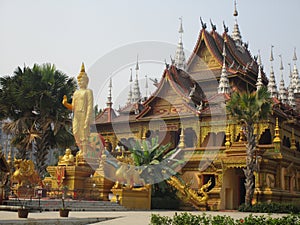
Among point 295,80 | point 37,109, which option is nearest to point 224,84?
point 37,109

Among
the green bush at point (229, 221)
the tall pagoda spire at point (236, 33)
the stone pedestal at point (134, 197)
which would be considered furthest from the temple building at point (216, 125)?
the green bush at point (229, 221)


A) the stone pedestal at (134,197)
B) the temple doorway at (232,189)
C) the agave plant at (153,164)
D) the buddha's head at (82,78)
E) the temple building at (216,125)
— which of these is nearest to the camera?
the stone pedestal at (134,197)

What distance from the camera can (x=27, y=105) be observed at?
997 inches

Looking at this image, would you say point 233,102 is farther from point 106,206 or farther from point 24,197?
point 24,197

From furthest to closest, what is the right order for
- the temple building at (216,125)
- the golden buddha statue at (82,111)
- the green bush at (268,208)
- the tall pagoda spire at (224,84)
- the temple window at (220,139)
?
the tall pagoda spire at (224,84) → the temple window at (220,139) → the temple building at (216,125) → the golden buddha statue at (82,111) → the green bush at (268,208)

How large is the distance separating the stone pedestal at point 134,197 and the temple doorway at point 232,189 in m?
5.07

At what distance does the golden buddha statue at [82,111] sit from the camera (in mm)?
21625

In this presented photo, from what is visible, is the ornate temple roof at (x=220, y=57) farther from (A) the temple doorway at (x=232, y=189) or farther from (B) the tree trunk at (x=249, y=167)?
(B) the tree trunk at (x=249, y=167)

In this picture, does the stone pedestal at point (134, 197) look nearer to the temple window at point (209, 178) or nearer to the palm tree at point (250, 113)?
the palm tree at point (250, 113)

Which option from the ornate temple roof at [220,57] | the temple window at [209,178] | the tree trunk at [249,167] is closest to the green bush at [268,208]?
the tree trunk at [249,167]

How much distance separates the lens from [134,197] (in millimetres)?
19562

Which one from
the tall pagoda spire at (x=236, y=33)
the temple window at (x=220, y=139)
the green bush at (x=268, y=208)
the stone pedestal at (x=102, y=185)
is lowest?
the green bush at (x=268, y=208)

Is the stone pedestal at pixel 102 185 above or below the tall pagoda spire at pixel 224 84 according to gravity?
below

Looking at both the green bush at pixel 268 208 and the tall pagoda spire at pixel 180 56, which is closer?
the green bush at pixel 268 208
